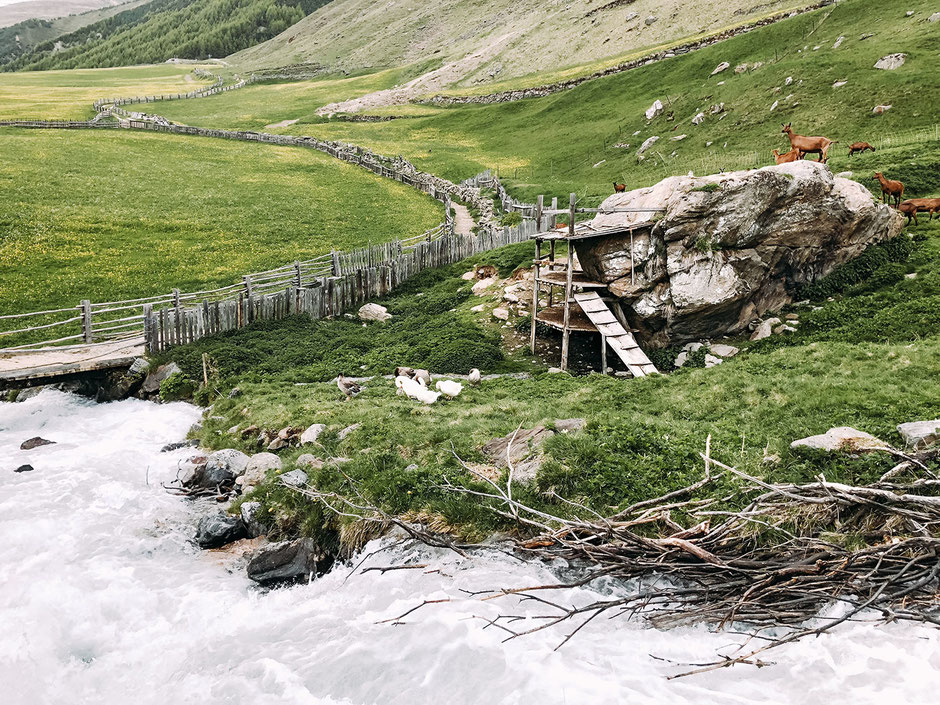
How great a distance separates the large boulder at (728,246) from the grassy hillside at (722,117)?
755 centimetres

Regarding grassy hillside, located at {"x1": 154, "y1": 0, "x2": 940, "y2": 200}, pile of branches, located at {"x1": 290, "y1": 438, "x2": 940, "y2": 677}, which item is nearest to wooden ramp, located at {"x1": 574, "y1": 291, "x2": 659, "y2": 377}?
pile of branches, located at {"x1": 290, "y1": 438, "x2": 940, "y2": 677}

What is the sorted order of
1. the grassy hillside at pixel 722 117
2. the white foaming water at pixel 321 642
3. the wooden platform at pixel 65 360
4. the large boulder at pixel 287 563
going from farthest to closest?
the grassy hillside at pixel 722 117 < the wooden platform at pixel 65 360 < the large boulder at pixel 287 563 < the white foaming water at pixel 321 642

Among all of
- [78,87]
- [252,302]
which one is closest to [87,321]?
[252,302]

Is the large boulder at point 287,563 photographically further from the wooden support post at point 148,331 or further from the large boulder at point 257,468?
the wooden support post at point 148,331

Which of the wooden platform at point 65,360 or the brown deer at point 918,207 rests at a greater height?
the brown deer at point 918,207

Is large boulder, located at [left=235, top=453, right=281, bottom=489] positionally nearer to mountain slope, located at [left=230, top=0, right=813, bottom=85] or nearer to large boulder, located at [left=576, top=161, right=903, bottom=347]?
large boulder, located at [left=576, top=161, right=903, bottom=347]

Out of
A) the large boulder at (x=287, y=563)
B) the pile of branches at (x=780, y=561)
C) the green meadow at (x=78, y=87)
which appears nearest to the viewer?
the pile of branches at (x=780, y=561)

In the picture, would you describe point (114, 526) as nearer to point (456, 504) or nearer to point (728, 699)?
point (456, 504)

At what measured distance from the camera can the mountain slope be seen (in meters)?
77.1

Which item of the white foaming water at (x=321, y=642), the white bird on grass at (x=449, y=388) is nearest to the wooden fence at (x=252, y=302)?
the white bird on grass at (x=449, y=388)

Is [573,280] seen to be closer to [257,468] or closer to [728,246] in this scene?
[728,246]

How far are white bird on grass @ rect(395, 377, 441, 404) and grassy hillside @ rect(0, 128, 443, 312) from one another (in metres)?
14.6

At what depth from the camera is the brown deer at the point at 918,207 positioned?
20.0 metres

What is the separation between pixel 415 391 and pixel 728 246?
9739mm
